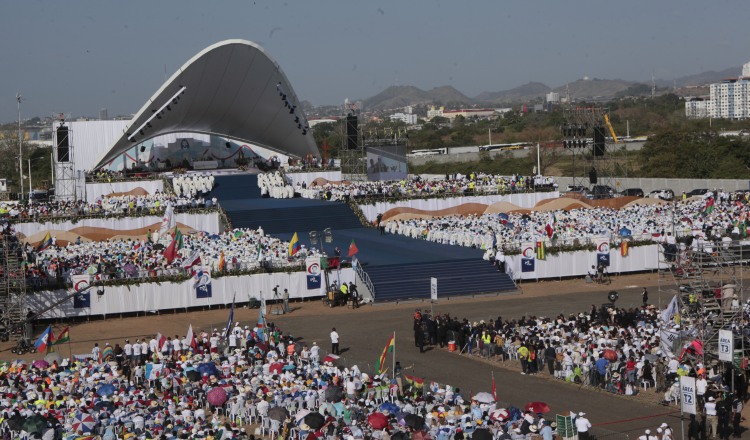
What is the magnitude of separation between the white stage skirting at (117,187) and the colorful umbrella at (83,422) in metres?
31.5

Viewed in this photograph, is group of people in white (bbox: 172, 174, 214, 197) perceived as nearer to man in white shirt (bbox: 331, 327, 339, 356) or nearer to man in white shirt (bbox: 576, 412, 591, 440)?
man in white shirt (bbox: 331, 327, 339, 356)

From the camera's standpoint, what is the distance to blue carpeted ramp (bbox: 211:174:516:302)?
96.6ft

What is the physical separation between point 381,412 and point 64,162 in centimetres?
3776

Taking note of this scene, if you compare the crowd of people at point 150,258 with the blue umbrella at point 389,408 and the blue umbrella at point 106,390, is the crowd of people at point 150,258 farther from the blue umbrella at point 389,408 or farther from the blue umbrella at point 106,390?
the blue umbrella at point 389,408

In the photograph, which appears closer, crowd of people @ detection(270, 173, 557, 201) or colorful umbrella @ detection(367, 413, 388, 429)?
colorful umbrella @ detection(367, 413, 388, 429)

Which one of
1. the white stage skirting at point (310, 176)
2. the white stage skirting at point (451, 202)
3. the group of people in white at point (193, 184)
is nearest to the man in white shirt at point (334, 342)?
the white stage skirting at point (451, 202)

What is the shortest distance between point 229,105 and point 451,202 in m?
16.2

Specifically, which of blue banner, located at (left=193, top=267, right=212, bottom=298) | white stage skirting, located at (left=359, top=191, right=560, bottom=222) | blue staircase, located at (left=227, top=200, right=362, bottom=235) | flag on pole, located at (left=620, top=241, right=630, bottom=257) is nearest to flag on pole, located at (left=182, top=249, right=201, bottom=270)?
blue banner, located at (left=193, top=267, right=212, bottom=298)

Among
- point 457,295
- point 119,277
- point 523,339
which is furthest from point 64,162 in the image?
point 523,339

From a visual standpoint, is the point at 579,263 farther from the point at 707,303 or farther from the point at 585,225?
the point at 707,303

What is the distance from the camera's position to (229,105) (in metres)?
53.9

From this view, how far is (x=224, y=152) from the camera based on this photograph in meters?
56.9

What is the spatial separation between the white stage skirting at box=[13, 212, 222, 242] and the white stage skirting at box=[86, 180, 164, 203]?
7130 millimetres

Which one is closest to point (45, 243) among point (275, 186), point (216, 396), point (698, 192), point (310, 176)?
point (275, 186)
